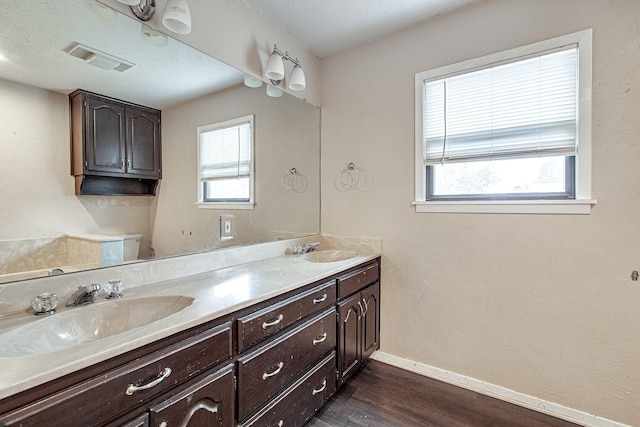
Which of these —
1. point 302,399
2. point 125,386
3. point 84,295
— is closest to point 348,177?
point 302,399

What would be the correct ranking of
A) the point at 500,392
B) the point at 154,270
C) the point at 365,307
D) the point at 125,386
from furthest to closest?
the point at 365,307 → the point at 500,392 → the point at 154,270 → the point at 125,386

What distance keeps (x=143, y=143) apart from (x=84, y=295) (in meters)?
0.75

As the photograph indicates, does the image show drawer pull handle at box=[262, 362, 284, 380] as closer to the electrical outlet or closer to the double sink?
the double sink

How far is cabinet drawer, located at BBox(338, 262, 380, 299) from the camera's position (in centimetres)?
190

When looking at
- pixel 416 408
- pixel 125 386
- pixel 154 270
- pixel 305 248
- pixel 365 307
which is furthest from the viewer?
pixel 305 248

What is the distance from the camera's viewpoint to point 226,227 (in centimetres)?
197

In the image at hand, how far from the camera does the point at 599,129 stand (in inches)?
65.0

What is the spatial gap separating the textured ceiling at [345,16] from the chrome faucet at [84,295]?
6.10ft

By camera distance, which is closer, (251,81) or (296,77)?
(251,81)

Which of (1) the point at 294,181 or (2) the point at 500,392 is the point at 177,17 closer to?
(1) the point at 294,181

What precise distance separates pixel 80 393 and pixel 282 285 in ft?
2.72

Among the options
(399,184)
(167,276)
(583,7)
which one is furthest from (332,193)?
(583,7)

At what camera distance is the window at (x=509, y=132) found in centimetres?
171

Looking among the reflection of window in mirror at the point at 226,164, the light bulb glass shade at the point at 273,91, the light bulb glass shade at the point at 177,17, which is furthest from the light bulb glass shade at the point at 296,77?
the light bulb glass shade at the point at 177,17
